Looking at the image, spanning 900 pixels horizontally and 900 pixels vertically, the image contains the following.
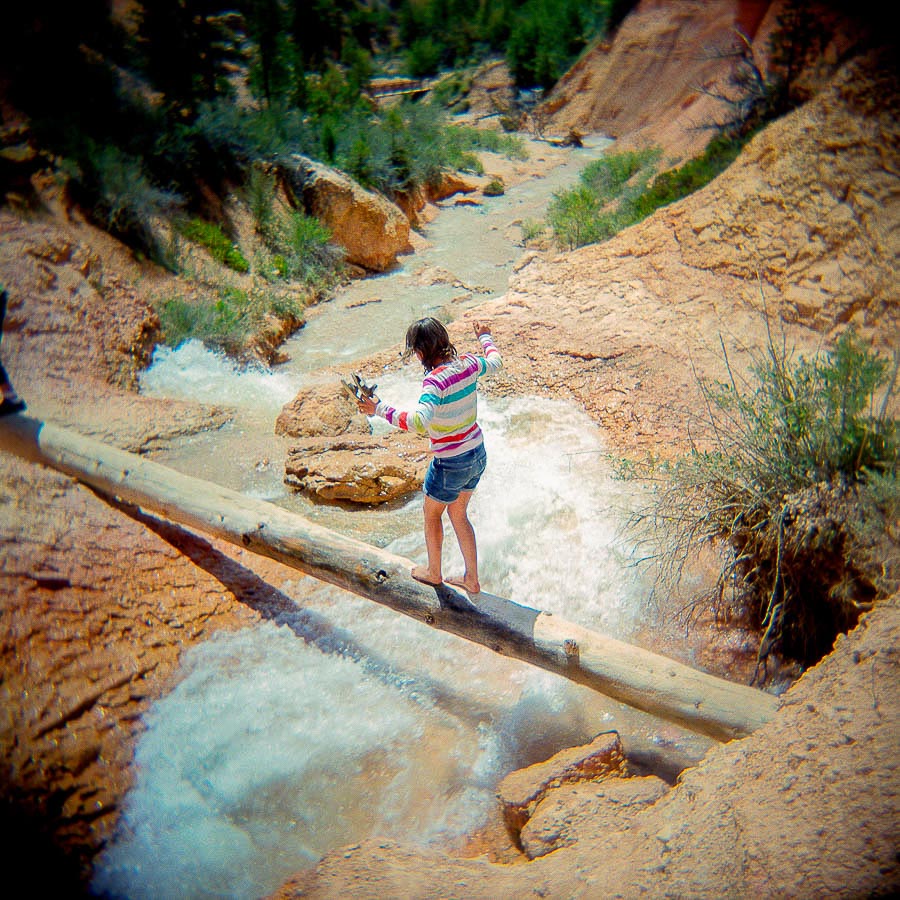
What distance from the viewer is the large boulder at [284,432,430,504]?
15.5 ft

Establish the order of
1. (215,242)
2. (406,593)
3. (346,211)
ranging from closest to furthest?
(406,593), (215,242), (346,211)

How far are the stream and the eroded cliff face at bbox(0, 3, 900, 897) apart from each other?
0.23m

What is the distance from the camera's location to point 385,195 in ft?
42.7

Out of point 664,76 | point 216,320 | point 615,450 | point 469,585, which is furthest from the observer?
point 664,76

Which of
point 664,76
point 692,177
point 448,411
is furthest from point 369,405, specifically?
point 664,76

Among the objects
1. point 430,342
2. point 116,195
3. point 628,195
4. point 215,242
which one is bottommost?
point 215,242

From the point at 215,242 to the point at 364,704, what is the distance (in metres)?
7.66

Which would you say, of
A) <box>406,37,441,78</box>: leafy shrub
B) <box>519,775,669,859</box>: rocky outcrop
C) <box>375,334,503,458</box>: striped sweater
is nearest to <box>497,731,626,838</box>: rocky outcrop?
<box>519,775,669,859</box>: rocky outcrop

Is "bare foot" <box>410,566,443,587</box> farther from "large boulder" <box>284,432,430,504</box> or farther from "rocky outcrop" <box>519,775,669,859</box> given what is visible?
"large boulder" <box>284,432,430,504</box>

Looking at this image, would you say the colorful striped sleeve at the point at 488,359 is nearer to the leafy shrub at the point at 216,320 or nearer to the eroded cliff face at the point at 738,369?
the eroded cliff face at the point at 738,369

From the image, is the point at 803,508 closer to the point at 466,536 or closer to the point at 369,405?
the point at 466,536

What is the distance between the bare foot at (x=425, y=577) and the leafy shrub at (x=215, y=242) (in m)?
7.39

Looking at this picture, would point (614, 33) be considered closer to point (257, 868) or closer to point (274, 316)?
point (274, 316)

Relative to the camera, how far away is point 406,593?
10.4 ft
